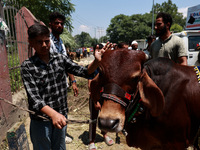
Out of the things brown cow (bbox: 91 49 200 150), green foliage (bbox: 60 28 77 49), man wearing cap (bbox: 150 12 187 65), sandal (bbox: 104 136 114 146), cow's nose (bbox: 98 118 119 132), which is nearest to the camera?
cow's nose (bbox: 98 118 119 132)

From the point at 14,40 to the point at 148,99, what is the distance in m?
3.98

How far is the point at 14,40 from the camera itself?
4.12m

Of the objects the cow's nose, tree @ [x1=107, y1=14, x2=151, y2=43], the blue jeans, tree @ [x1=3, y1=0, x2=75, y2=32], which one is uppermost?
tree @ [x1=107, y1=14, x2=151, y2=43]

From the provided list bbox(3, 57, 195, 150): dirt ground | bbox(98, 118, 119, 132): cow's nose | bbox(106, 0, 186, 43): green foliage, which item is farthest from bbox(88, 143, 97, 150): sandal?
bbox(106, 0, 186, 43): green foliage

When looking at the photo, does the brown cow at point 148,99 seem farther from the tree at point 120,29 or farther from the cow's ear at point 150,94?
the tree at point 120,29

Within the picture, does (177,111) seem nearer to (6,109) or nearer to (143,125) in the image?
(143,125)

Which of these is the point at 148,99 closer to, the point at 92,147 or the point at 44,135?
the point at 44,135

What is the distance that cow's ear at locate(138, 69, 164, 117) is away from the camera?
1.62 metres

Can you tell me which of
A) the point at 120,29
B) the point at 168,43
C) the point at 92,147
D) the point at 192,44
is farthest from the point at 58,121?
the point at 120,29

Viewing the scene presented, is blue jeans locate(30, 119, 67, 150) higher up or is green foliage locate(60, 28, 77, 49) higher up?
green foliage locate(60, 28, 77, 49)

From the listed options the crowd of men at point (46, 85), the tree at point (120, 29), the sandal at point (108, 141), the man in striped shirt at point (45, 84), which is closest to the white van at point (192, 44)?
the sandal at point (108, 141)

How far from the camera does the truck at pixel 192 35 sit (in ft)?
24.4

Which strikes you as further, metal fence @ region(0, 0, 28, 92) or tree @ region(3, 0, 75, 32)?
tree @ region(3, 0, 75, 32)

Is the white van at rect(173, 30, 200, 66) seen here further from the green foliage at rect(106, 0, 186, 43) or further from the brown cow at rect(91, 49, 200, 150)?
the green foliage at rect(106, 0, 186, 43)
